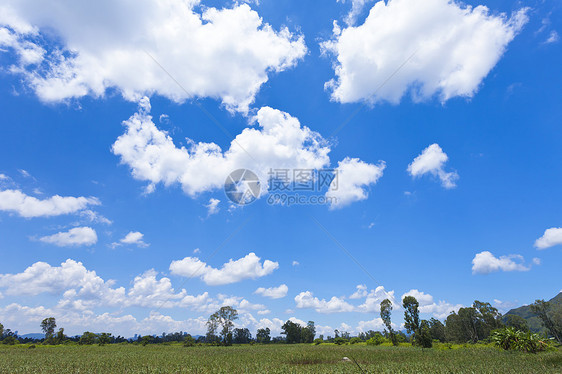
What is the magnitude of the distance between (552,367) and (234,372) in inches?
1145

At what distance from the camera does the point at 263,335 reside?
5502 inches

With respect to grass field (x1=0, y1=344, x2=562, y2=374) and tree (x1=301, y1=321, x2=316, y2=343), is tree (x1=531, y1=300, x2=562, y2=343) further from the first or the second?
tree (x1=301, y1=321, x2=316, y2=343)

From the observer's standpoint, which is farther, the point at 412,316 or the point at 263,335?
the point at 263,335

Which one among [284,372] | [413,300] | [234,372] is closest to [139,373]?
[234,372]

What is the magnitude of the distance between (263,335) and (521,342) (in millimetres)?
122841

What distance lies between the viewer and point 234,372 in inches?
1054

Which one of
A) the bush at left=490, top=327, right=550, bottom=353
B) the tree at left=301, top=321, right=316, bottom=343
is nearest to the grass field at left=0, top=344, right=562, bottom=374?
the bush at left=490, top=327, right=550, bottom=353

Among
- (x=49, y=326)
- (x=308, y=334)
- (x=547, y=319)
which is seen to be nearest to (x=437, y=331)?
(x=547, y=319)

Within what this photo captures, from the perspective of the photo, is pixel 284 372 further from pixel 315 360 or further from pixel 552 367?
pixel 552 367

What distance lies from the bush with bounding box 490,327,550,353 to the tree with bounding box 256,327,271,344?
388 feet

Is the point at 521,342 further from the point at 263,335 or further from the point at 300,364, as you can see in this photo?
the point at 263,335

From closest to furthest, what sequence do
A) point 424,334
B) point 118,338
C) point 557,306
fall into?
point 424,334
point 557,306
point 118,338

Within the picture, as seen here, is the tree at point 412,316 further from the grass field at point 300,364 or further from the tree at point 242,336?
the tree at point 242,336

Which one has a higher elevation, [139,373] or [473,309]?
[473,309]
